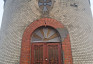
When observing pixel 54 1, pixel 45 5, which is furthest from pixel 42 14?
pixel 54 1

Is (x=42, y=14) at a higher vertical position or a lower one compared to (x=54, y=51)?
higher

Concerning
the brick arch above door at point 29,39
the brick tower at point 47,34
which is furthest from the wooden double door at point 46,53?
the brick arch above door at point 29,39

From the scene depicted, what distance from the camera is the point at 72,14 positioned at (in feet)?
17.4

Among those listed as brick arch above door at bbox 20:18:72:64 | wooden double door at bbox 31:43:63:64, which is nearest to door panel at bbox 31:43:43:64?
wooden double door at bbox 31:43:63:64

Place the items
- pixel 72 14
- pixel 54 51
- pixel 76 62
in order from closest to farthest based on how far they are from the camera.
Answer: pixel 76 62
pixel 54 51
pixel 72 14

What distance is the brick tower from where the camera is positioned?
4.76 meters

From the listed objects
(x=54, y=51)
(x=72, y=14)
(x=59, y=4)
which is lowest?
(x=54, y=51)

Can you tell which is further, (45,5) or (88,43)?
(45,5)

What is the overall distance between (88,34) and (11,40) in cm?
415

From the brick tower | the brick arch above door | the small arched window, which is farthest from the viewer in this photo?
the small arched window

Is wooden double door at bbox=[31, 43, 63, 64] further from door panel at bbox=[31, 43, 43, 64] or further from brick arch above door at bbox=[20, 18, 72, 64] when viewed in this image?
brick arch above door at bbox=[20, 18, 72, 64]

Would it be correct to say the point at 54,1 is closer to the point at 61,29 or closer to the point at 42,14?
the point at 42,14

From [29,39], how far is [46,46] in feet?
3.11

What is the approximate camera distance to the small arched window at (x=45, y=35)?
16.8 ft
